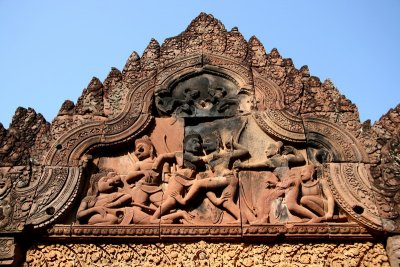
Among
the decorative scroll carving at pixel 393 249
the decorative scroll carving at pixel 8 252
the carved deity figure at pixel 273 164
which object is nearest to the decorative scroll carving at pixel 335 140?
the carved deity figure at pixel 273 164

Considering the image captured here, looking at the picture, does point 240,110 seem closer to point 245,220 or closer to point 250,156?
point 250,156

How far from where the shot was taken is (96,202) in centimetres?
759

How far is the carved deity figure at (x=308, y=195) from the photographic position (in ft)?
23.9

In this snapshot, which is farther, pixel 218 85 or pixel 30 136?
pixel 218 85

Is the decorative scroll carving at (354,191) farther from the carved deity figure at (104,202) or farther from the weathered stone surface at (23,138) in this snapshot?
the weathered stone surface at (23,138)

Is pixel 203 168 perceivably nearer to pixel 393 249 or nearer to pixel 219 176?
pixel 219 176

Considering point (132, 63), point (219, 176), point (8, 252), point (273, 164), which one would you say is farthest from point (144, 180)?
point (132, 63)

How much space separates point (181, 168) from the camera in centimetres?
795

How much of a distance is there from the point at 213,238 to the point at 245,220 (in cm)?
53

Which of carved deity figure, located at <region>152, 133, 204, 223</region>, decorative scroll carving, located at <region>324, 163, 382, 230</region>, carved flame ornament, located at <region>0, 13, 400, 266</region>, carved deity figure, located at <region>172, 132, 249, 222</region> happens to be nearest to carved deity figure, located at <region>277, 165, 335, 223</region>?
carved flame ornament, located at <region>0, 13, 400, 266</region>

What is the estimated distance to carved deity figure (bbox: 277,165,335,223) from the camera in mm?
7273

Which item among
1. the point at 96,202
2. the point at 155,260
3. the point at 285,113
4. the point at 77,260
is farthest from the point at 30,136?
the point at 285,113

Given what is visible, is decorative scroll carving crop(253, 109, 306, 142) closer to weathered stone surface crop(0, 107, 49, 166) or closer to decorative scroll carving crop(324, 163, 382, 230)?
decorative scroll carving crop(324, 163, 382, 230)

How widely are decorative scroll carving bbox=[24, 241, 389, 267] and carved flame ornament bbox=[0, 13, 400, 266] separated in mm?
16
